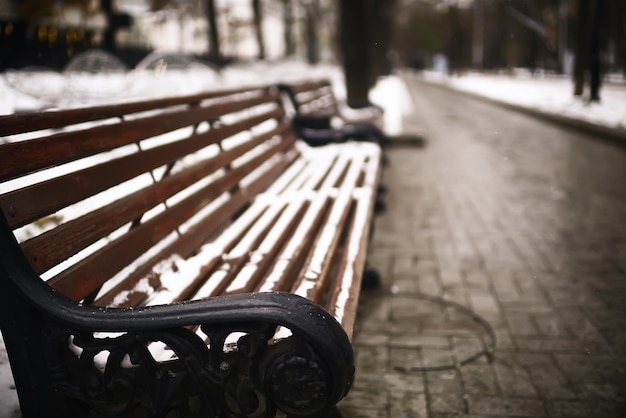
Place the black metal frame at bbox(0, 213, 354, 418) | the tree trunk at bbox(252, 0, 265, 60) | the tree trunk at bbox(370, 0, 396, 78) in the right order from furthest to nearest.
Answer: the tree trunk at bbox(252, 0, 265, 60) < the tree trunk at bbox(370, 0, 396, 78) < the black metal frame at bbox(0, 213, 354, 418)

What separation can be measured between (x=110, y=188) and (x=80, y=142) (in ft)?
0.93

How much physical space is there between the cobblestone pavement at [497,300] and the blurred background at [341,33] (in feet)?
11.4

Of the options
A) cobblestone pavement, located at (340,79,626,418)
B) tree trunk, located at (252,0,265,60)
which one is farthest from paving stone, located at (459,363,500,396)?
tree trunk, located at (252,0,265,60)

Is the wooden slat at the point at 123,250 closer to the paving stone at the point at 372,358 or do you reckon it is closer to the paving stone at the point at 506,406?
the paving stone at the point at 372,358

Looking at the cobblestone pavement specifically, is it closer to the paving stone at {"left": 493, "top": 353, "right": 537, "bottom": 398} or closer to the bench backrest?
the paving stone at {"left": 493, "top": 353, "right": 537, "bottom": 398}

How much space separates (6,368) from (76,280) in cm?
73

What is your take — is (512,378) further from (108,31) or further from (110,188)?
(108,31)

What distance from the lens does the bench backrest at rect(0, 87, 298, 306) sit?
146 cm

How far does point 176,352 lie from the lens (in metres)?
1.41

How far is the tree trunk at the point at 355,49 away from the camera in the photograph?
26.1 feet

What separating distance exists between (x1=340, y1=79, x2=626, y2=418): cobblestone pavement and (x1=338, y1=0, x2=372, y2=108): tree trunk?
7.20 ft

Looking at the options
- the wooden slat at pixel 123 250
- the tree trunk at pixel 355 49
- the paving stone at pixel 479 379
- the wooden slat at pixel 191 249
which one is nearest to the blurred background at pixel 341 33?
the tree trunk at pixel 355 49

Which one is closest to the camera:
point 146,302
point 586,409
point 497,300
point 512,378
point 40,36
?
point 146,302

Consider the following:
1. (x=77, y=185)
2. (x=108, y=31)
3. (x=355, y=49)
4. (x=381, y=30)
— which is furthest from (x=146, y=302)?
(x=108, y=31)
